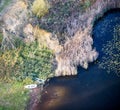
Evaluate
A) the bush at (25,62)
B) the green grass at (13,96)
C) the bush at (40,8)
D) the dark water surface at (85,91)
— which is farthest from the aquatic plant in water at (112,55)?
the green grass at (13,96)

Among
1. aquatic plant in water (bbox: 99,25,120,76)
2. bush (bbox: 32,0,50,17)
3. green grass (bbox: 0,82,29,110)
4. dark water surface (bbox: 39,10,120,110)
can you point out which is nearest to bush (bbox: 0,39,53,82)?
green grass (bbox: 0,82,29,110)

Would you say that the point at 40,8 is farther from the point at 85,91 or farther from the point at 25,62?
the point at 85,91

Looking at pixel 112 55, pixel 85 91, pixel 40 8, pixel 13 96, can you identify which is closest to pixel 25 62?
pixel 13 96

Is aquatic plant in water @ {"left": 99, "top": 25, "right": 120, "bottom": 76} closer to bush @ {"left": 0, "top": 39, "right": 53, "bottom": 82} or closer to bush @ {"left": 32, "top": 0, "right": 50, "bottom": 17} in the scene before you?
bush @ {"left": 0, "top": 39, "right": 53, "bottom": 82}

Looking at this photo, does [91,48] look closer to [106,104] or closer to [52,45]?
[52,45]

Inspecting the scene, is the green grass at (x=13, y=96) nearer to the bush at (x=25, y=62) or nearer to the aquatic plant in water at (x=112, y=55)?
the bush at (x=25, y=62)

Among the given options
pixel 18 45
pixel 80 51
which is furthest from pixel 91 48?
pixel 18 45
